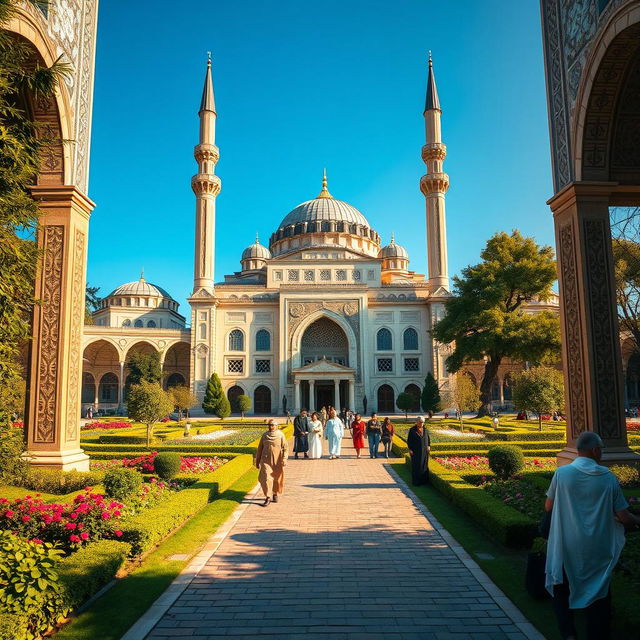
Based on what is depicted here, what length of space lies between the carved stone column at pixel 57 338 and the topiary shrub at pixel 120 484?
159 centimetres

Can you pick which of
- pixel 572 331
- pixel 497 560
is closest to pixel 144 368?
pixel 572 331

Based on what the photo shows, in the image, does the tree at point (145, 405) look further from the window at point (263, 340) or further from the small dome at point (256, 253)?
the small dome at point (256, 253)

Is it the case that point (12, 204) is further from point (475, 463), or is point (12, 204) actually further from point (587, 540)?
point (475, 463)

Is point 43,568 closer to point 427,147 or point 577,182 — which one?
point 577,182

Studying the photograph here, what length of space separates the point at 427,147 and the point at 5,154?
37.8m

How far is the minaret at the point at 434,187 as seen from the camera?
39000mm

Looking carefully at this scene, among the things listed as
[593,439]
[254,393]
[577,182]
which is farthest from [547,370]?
[254,393]

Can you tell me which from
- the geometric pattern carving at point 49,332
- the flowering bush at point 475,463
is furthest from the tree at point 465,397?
the geometric pattern carving at point 49,332

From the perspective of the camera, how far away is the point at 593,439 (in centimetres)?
350

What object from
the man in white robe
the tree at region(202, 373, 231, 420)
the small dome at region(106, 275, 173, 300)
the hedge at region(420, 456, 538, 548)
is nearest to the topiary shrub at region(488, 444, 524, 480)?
the hedge at region(420, 456, 538, 548)

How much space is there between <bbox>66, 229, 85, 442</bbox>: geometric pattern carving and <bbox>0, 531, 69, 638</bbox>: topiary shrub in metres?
5.08

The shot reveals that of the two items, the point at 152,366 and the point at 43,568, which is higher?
the point at 152,366

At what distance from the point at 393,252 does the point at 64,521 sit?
47.8 metres

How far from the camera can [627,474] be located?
7.84m
